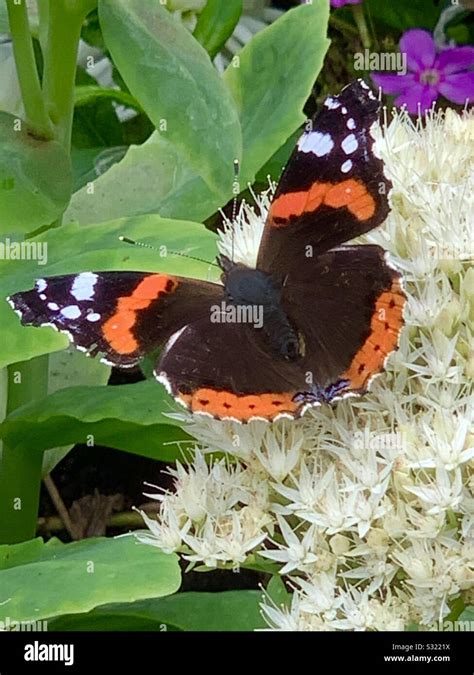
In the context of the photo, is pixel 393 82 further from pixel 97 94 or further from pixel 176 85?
pixel 176 85

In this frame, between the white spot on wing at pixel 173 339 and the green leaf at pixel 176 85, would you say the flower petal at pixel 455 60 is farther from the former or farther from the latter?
the white spot on wing at pixel 173 339

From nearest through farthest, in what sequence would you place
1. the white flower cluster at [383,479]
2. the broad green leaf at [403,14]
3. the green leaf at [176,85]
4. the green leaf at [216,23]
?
the white flower cluster at [383,479], the green leaf at [176,85], the green leaf at [216,23], the broad green leaf at [403,14]

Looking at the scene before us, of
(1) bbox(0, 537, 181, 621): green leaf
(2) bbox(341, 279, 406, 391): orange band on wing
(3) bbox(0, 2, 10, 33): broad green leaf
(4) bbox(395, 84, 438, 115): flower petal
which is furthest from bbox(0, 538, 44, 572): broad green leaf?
(4) bbox(395, 84, 438, 115): flower petal

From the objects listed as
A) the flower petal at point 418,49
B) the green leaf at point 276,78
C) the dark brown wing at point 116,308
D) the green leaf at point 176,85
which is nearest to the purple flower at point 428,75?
the flower petal at point 418,49

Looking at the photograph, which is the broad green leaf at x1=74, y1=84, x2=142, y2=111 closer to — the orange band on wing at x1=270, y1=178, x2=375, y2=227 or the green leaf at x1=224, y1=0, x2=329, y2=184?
the green leaf at x1=224, y1=0, x2=329, y2=184

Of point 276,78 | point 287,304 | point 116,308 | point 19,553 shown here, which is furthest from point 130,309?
point 276,78

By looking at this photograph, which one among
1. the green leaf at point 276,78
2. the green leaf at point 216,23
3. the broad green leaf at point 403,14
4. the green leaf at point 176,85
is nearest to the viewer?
the green leaf at point 176,85
